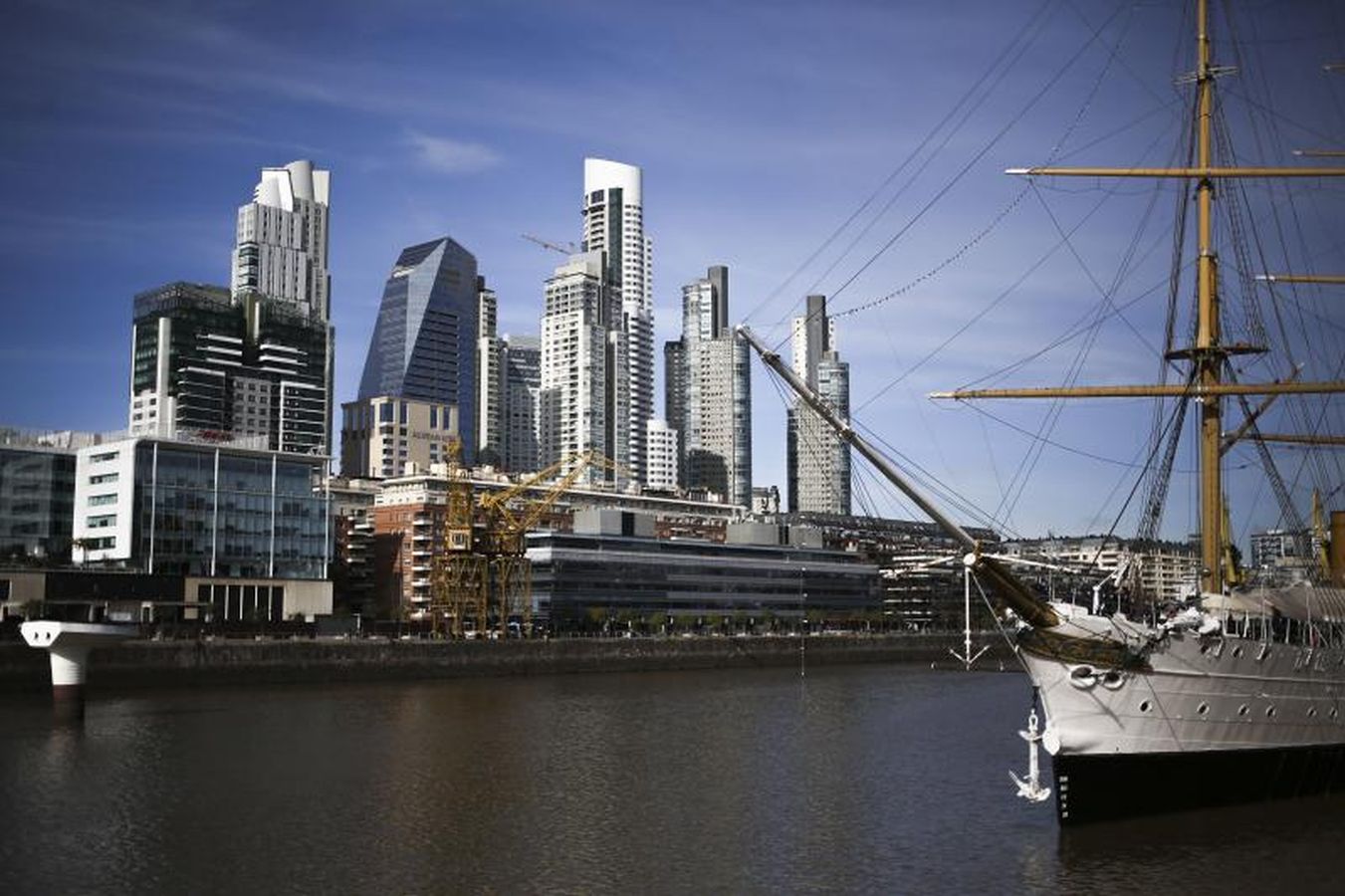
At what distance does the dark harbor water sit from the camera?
34.4 metres

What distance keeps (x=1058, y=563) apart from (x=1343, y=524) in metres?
18.2

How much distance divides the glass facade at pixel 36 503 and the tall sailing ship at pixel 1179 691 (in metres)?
103

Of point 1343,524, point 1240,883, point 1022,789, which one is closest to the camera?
point 1240,883

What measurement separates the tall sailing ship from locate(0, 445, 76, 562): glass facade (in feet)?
337

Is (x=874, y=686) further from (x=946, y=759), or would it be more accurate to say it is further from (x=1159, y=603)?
(x=1159, y=603)

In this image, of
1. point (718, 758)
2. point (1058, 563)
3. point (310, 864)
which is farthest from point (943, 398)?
point (310, 864)

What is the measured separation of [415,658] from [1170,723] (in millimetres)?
79727

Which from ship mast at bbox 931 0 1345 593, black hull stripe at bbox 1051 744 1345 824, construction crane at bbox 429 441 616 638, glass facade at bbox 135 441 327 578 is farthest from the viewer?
construction crane at bbox 429 441 616 638

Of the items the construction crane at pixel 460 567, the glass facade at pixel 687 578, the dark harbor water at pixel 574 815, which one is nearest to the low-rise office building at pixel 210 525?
the construction crane at pixel 460 567

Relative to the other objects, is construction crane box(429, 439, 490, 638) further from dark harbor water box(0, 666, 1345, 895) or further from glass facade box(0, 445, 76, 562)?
dark harbor water box(0, 666, 1345, 895)

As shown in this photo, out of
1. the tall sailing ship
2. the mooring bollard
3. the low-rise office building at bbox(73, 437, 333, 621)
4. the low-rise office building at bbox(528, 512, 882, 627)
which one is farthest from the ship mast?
the low-rise office building at bbox(528, 512, 882, 627)

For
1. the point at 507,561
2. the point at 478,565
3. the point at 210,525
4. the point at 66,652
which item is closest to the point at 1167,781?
the point at 66,652

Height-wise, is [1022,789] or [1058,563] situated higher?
[1058,563]

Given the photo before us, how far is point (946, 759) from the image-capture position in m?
56.5
